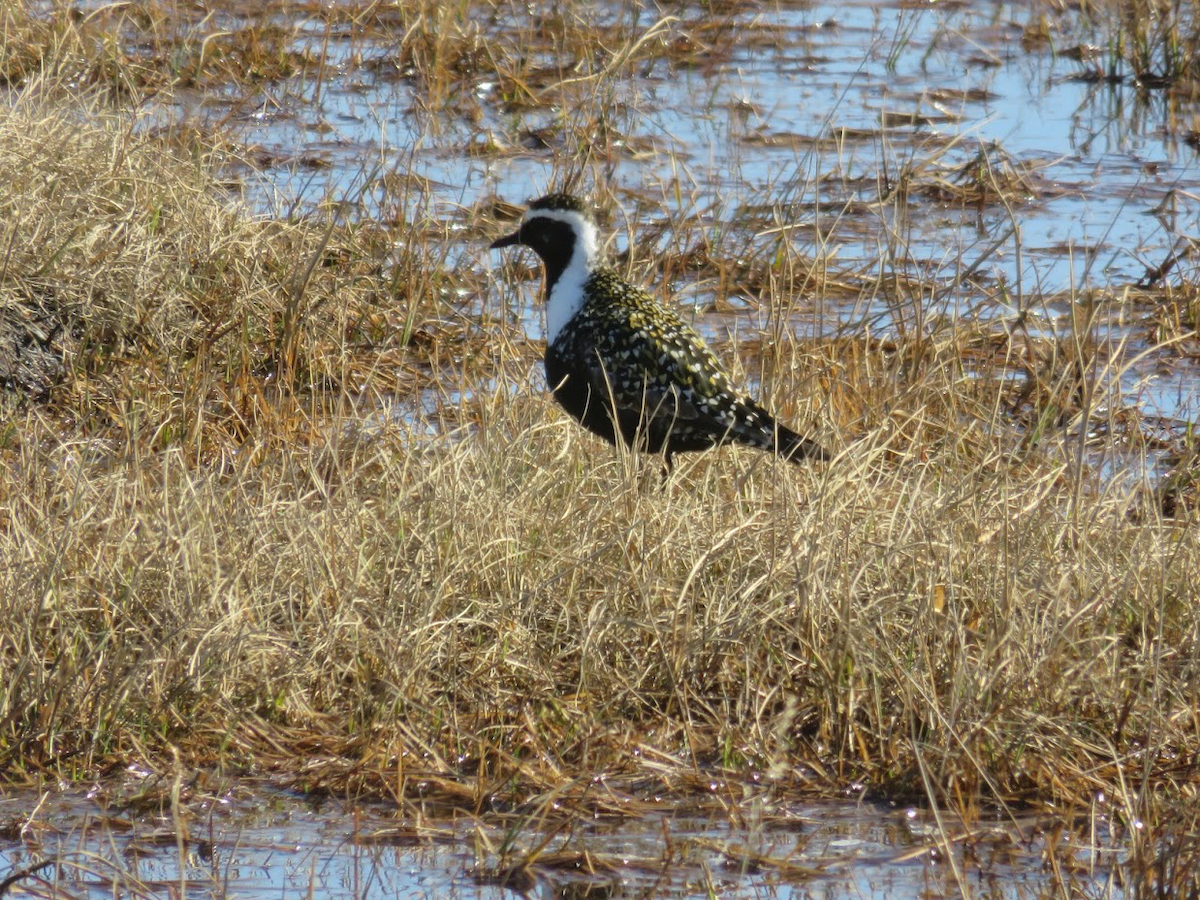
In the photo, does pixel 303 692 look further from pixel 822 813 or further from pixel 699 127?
pixel 699 127

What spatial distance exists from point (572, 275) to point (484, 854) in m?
2.69

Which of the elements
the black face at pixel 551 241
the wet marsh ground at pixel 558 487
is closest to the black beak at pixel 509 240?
the black face at pixel 551 241

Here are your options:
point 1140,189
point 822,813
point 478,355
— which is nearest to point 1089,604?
point 822,813

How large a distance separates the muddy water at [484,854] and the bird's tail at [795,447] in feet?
4.93

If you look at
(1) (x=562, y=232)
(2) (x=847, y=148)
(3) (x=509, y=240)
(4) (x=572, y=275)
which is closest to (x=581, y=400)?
(4) (x=572, y=275)

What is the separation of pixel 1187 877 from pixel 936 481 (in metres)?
2.27

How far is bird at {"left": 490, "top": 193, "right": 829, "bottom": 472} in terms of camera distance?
5762mm

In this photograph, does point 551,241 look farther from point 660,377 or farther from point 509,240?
point 660,377

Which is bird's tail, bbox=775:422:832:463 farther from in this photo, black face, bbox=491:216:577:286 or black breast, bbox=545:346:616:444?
black face, bbox=491:216:577:286

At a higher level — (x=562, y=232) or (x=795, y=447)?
(x=562, y=232)

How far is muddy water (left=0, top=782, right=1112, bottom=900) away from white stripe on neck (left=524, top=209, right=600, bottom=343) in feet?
7.49

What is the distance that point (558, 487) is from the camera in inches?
219

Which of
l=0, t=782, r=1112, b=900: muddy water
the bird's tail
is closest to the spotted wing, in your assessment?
the bird's tail

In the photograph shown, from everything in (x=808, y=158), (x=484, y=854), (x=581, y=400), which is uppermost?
(x=808, y=158)
